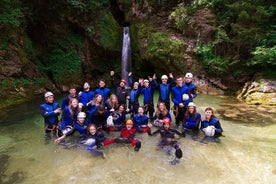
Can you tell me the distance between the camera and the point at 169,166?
5.95 meters

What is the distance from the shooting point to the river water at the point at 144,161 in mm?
5434

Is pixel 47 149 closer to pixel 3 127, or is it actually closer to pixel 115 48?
pixel 3 127

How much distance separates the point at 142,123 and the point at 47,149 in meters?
2.99

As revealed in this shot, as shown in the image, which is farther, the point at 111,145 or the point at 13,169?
the point at 111,145

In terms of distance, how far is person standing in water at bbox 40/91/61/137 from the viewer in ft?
24.7

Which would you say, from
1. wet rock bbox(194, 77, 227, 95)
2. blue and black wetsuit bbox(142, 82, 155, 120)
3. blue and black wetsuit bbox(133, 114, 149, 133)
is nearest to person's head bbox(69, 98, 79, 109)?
blue and black wetsuit bbox(133, 114, 149, 133)

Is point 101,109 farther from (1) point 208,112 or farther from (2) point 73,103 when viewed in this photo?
(1) point 208,112

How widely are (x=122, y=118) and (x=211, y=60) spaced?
29.4 ft


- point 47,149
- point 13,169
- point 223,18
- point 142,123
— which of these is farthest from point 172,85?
point 223,18

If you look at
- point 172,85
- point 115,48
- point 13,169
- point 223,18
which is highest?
point 223,18

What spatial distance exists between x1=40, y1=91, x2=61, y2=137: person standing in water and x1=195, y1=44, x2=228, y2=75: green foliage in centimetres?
1053

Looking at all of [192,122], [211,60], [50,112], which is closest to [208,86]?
[211,60]

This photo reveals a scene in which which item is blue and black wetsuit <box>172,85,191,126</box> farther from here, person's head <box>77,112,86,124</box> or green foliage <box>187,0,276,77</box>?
green foliage <box>187,0,276,77</box>

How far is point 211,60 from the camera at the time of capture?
15.2 meters
